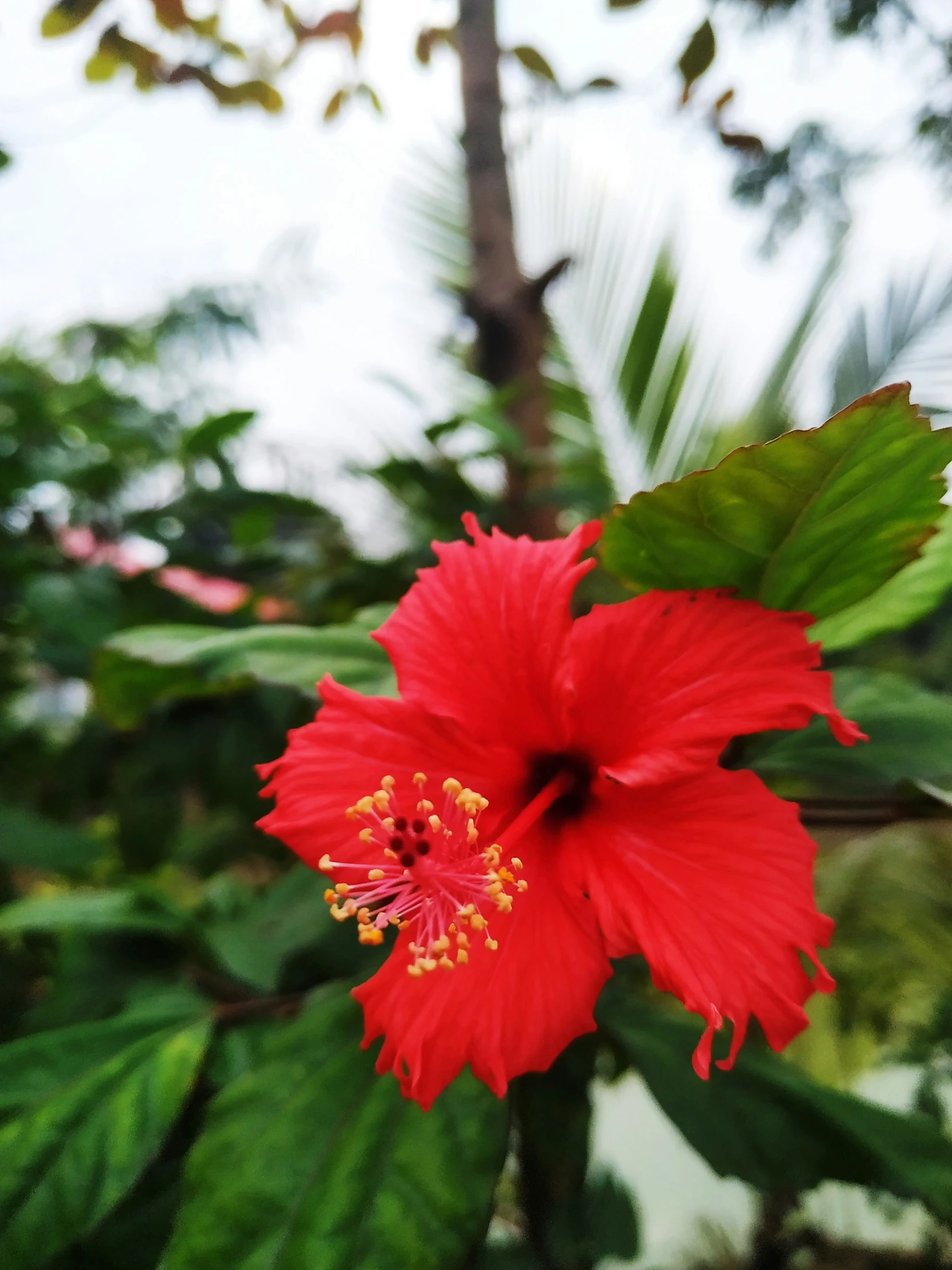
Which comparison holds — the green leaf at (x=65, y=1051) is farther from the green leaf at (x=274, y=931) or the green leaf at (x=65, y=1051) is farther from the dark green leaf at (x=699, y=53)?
the dark green leaf at (x=699, y=53)

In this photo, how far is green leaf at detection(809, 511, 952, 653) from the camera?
1.21 feet

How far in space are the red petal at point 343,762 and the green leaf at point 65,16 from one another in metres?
0.71

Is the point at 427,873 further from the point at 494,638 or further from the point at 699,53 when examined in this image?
the point at 699,53

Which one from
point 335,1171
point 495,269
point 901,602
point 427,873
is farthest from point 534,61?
point 335,1171

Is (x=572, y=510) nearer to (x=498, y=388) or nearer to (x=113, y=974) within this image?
(x=498, y=388)

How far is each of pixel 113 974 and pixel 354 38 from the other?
98cm

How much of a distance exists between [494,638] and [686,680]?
3.1 inches

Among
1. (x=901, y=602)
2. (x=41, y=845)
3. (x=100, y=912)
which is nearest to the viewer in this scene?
(x=901, y=602)

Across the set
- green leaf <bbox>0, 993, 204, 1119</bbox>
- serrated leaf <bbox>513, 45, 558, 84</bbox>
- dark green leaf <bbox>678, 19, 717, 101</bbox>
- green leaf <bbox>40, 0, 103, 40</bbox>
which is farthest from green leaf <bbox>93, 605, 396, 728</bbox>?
serrated leaf <bbox>513, 45, 558, 84</bbox>

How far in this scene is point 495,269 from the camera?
0.82 m

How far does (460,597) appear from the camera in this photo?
0.33 meters

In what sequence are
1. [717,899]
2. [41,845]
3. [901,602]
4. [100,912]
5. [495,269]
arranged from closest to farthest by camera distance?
[717,899] → [901,602] → [100,912] → [41,845] → [495,269]

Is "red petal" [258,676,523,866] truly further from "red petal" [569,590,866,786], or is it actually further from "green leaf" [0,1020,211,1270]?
"green leaf" [0,1020,211,1270]

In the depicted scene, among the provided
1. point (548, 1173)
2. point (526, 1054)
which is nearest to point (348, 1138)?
point (526, 1054)
